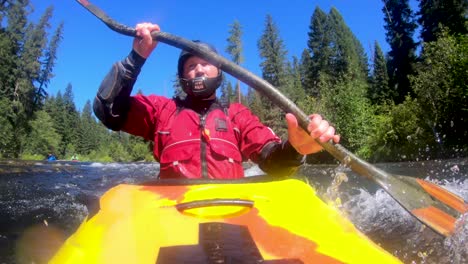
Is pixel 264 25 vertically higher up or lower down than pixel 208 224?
higher up

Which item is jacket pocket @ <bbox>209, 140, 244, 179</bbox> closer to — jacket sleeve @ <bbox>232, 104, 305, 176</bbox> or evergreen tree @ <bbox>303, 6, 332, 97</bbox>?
jacket sleeve @ <bbox>232, 104, 305, 176</bbox>

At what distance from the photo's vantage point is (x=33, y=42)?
3341 cm

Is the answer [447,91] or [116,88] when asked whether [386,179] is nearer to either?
[116,88]

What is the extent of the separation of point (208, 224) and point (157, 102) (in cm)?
135

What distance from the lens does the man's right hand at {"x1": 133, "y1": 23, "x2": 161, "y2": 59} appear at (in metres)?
2.58

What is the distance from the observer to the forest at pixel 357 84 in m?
19.9

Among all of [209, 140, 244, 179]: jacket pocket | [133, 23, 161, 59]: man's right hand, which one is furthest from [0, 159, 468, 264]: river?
[133, 23, 161, 59]: man's right hand

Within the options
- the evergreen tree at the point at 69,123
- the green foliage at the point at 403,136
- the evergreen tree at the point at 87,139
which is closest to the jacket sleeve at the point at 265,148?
the green foliage at the point at 403,136

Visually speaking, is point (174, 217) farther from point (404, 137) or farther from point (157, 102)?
point (404, 137)

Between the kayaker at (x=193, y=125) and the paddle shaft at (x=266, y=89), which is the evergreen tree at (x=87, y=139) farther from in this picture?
the paddle shaft at (x=266, y=89)

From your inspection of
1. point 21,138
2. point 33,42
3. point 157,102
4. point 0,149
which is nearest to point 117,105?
point 157,102

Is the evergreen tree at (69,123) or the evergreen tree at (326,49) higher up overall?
the evergreen tree at (326,49)

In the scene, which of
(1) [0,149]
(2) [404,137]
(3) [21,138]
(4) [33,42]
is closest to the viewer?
(2) [404,137]

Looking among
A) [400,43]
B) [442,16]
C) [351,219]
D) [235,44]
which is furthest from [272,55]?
[351,219]
